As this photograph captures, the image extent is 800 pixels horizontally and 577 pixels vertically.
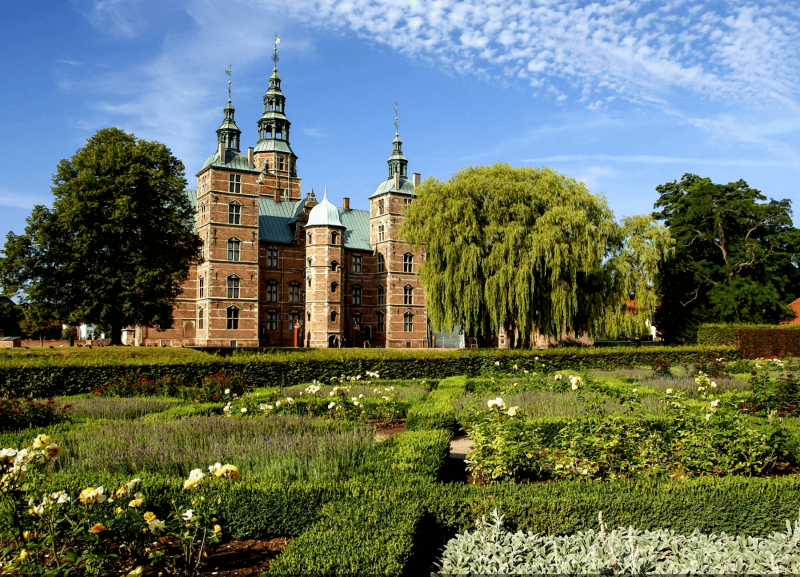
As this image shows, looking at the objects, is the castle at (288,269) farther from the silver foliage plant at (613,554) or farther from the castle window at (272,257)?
the silver foliage plant at (613,554)

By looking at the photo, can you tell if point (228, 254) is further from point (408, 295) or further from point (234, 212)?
point (408, 295)

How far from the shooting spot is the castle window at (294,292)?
45.8 metres

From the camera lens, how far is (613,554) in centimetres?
395

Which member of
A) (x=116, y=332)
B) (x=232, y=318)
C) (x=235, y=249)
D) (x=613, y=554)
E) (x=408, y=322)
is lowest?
(x=613, y=554)

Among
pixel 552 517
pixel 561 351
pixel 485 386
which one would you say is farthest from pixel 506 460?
pixel 561 351

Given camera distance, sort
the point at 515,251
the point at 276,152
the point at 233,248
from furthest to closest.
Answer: the point at 276,152
the point at 233,248
the point at 515,251

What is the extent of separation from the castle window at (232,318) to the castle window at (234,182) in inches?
329

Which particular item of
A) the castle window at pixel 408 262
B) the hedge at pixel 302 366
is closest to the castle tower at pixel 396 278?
the castle window at pixel 408 262

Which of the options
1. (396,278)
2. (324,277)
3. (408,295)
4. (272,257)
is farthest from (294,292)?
(408,295)

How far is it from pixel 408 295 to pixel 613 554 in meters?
43.4

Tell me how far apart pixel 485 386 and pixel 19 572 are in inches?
425

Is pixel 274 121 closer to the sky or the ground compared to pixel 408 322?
closer to the sky

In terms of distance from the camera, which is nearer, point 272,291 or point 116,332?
point 116,332

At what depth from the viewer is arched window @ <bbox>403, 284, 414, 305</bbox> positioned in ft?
155
